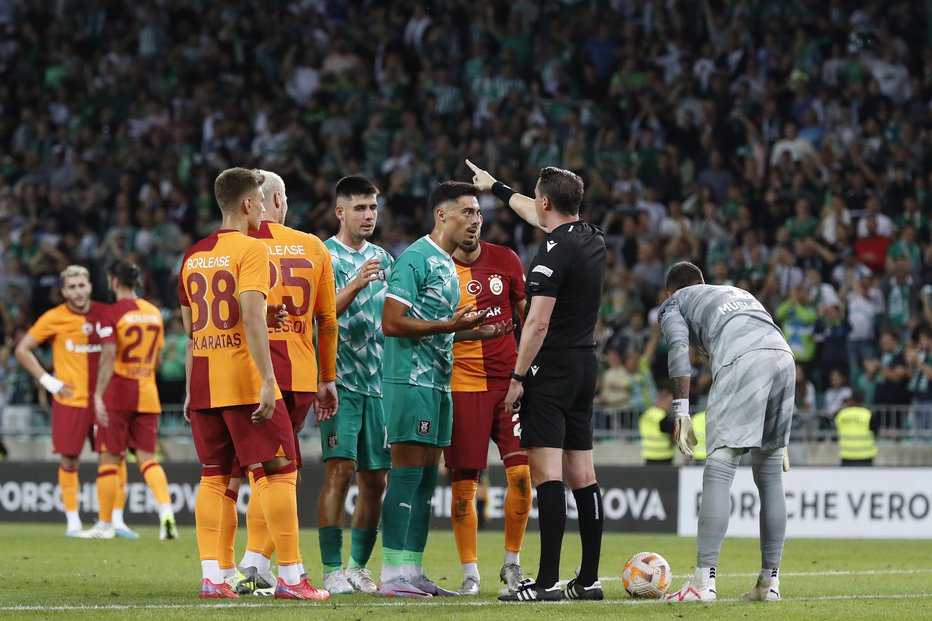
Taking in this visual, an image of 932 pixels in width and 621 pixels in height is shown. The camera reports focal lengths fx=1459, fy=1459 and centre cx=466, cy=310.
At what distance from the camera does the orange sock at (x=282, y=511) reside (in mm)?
8812

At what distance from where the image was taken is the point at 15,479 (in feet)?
67.2

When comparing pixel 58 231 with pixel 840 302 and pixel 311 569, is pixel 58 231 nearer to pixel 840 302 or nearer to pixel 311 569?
pixel 840 302

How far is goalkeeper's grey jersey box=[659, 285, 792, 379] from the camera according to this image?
367 inches

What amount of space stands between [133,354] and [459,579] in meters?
6.01

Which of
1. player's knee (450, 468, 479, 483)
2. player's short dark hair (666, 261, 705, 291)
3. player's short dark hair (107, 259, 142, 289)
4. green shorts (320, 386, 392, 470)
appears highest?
player's short dark hair (107, 259, 142, 289)

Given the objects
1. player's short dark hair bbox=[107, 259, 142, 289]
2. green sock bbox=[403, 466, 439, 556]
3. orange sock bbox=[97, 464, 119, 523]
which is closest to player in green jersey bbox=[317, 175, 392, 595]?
green sock bbox=[403, 466, 439, 556]

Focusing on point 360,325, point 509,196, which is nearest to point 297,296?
point 360,325

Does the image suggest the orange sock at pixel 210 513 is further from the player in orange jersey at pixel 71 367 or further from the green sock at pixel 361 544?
the player in orange jersey at pixel 71 367

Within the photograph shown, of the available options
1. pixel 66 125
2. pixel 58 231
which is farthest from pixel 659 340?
pixel 66 125

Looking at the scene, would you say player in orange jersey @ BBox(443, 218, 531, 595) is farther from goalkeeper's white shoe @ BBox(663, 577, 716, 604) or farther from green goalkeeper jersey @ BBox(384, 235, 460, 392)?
goalkeeper's white shoe @ BBox(663, 577, 716, 604)

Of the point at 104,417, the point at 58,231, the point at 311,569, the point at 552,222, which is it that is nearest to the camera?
the point at 552,222

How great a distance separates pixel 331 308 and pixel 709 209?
43.7 feet

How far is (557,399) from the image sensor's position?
9250 mm

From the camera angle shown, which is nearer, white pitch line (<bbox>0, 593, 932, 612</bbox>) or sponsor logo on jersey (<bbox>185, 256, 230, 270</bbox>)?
white pitch line (<bbox>0, 593, 932, 612</bbox>)
